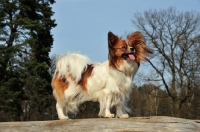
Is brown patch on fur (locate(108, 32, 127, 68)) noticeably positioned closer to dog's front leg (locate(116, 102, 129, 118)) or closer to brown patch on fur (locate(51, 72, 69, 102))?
dog's front leg (locate(116, 102, 129, 118))

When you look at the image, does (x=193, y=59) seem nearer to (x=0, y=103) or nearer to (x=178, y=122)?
(x=0, y=103)

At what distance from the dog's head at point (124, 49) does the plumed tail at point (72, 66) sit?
653 millimetres

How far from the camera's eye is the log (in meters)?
6.47

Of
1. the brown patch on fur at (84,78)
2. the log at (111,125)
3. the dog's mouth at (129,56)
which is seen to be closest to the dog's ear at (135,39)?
the dog's mouth at (129,56)

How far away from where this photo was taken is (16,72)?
24.9 metres

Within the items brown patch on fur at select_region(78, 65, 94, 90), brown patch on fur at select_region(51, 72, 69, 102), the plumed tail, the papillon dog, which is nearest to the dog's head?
the papillon dog

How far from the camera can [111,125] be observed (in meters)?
6.53

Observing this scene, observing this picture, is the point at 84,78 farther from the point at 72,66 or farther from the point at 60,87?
the point at 60,87

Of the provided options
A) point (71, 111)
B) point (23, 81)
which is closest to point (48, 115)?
point (23, 81)

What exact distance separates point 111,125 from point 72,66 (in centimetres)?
151

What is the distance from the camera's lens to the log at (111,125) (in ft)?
21.2

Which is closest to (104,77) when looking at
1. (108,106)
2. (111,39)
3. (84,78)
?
(84,78)

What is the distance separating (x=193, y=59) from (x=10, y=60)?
12.7 meters

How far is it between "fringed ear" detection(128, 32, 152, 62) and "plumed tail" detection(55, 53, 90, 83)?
102cm
